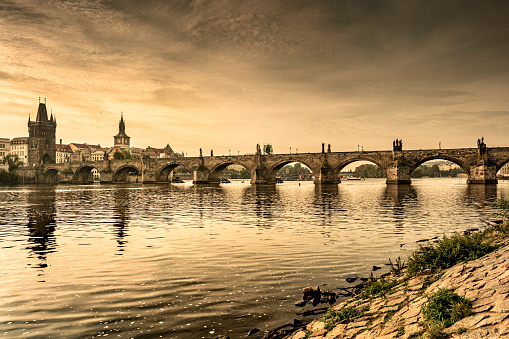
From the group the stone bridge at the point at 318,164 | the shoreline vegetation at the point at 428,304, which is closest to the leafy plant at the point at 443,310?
the shoreline vegetation at the point at 428,304

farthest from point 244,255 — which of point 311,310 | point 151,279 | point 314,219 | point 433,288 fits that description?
point 314,219

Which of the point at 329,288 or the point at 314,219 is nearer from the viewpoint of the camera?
the point at 329,288

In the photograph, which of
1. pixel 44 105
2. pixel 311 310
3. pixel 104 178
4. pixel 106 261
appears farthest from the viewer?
pixel 44 105

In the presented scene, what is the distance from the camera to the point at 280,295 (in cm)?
859

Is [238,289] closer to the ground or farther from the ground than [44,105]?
closer to the ground

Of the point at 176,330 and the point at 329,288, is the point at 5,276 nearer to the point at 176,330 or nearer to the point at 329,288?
the point at 176,330

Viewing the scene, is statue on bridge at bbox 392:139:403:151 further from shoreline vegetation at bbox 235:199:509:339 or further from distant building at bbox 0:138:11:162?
distant building at bbox 0:138:11:162

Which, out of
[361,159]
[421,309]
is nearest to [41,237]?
[421,309]

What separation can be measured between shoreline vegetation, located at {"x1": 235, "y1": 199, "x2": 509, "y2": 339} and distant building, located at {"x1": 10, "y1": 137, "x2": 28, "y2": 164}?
200m

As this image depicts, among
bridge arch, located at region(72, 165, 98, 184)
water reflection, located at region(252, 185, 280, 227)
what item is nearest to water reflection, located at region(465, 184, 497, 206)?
water reflection, located at region(252, 185, 280, 227)

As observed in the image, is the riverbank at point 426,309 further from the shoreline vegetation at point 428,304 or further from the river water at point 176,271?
the river water at point 176,271

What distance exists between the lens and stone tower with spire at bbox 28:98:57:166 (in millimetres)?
157750

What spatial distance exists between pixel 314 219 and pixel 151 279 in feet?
47.7

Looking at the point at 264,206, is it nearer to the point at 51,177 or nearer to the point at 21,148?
the point at 51,177
